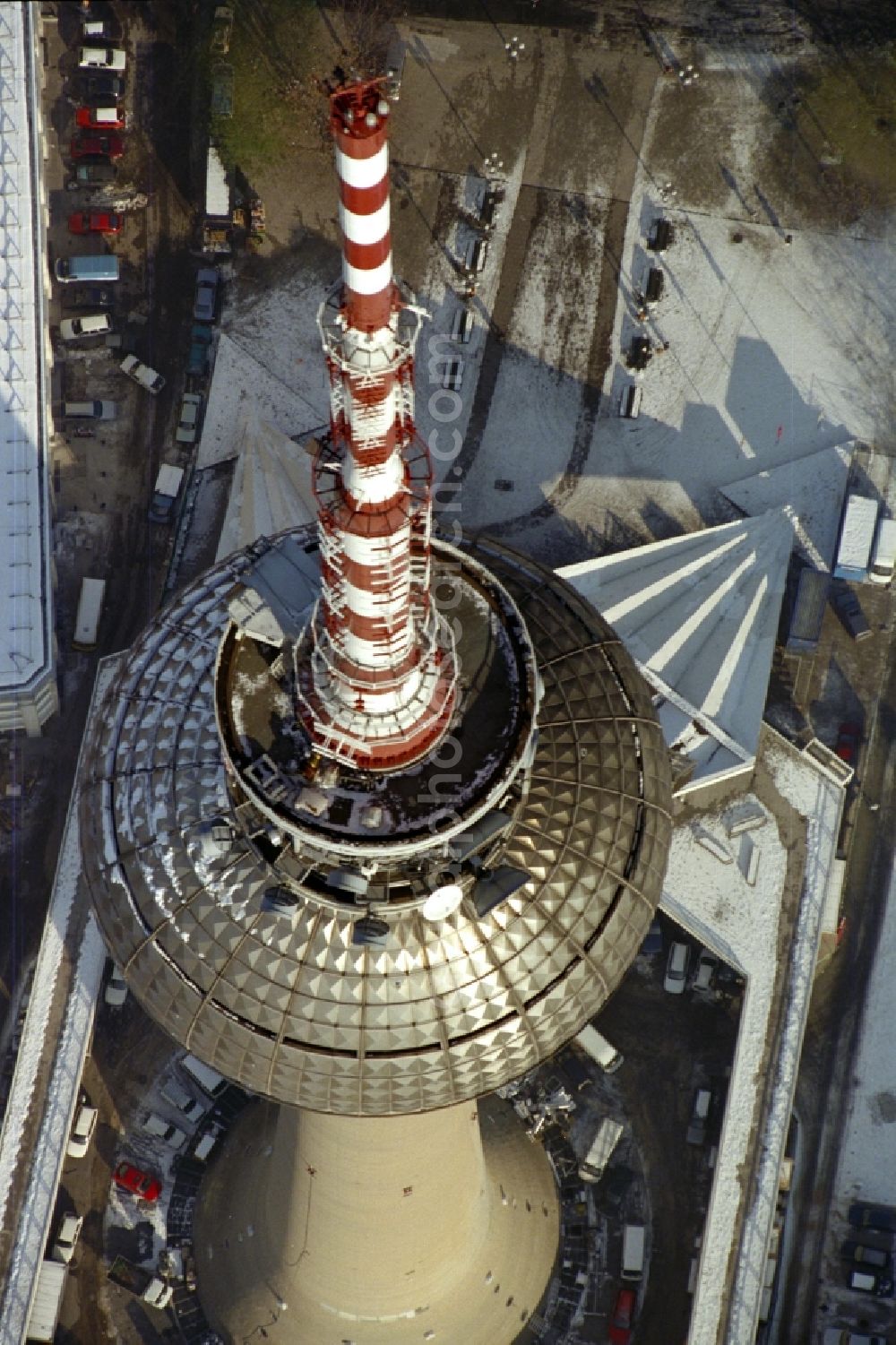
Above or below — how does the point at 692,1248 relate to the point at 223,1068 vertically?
below

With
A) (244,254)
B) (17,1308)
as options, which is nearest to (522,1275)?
(17,1308)

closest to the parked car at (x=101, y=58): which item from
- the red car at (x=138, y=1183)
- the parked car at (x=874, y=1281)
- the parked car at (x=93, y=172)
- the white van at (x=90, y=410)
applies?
the parked car at (x=93, y=172)

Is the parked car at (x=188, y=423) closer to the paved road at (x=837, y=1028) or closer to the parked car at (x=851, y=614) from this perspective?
the parked car at (x=851, y=614)

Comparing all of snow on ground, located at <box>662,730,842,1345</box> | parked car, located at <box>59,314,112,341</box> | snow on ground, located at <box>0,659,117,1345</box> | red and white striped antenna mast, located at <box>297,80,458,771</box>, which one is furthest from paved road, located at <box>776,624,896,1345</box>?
parked car, located at <box>59,314,112,341</box>

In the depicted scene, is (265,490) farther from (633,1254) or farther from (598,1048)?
(633,1254)

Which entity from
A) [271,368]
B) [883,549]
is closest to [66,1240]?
[271,368]

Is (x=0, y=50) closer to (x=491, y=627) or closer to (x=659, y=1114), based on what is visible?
(x=491, y=627)
